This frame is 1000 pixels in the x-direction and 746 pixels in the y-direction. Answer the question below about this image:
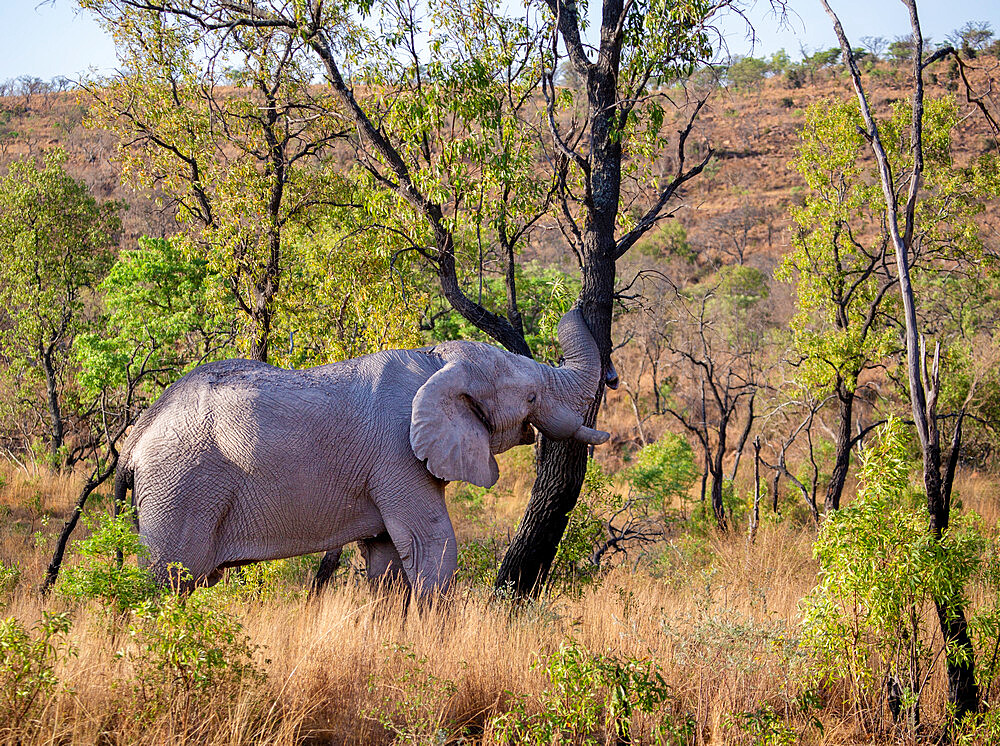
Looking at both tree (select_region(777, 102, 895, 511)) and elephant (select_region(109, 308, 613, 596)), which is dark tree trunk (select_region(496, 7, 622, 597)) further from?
tree (select_region(777, 102, 895, 511))

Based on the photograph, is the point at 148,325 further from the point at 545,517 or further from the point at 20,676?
the point at 20,676

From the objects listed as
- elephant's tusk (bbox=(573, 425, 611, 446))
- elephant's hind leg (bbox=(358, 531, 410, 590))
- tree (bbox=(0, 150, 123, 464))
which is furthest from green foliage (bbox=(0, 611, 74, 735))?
tree (bbox=(0, 150, 123, 464))

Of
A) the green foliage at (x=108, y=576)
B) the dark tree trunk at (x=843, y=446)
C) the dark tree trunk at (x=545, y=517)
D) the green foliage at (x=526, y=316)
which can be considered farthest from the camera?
the green foliage at (x=526, y=316)

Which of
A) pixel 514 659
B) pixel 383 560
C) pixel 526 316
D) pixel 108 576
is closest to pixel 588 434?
pixel 383 560

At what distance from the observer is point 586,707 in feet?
13.6

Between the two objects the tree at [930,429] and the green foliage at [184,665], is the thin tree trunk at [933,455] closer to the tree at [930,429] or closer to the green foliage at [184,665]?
the tree at [930,429]

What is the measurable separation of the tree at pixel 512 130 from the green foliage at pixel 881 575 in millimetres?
2730

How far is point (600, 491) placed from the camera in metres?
9.48

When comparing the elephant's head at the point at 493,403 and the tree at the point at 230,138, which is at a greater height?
the tree at the point at 230,138

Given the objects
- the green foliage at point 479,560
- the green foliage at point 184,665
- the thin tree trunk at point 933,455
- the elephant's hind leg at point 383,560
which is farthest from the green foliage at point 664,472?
the green foliage at point 184,665

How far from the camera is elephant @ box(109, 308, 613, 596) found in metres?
5.80

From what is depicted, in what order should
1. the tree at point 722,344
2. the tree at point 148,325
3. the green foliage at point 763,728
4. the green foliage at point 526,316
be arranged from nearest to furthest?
1. the green foliage at point 763,728
2. the tree at point 148,325
3. the green foliage at point 526,316
4. the tree at point 722,344

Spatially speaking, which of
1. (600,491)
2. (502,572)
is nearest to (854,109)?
(600,491)

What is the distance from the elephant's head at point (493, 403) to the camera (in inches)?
233
